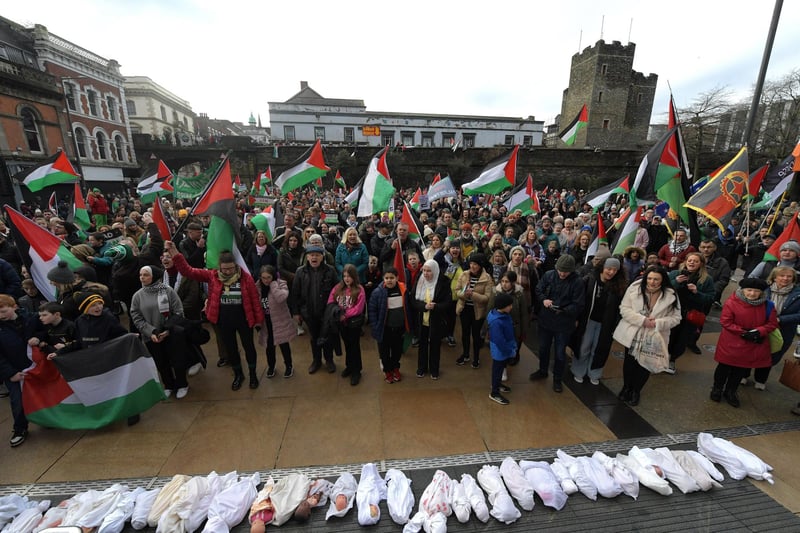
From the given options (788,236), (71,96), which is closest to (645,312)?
(788,236)

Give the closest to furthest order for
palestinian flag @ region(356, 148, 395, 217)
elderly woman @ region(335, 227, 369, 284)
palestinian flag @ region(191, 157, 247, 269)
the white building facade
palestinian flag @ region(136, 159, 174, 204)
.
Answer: palestinian flag @ region(191, 157, 247, 269)
elderly woman @ region(335, 227, 369, 284)
palestinian flag @ region(356, 148, 395, 217)
palestinian flag @ region(136, 159, 174, 204)
the white building facade

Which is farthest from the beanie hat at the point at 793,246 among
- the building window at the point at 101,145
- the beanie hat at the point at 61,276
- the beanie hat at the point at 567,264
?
the building window at the point at 101,145

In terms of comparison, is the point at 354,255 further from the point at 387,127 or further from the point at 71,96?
the point at 387,127

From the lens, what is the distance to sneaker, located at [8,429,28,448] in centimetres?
355

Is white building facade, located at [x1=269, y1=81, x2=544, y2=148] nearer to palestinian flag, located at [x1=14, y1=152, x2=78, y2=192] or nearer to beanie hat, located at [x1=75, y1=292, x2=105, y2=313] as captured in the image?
palestinian flag, located at [x1=14, y1=152, x2=78, y2=192]

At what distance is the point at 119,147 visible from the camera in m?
30.7

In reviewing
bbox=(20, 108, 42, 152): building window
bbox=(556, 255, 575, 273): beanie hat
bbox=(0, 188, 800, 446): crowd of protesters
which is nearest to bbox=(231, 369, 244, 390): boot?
bbox=(0, 188, 800, 446): crowd of protesters

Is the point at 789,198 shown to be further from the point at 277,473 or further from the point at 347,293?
the point at 277,473

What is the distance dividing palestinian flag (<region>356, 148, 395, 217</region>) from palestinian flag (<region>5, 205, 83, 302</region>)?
4869 mm

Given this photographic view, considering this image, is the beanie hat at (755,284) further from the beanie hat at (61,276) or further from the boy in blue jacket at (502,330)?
the beanie hat at (61,276)

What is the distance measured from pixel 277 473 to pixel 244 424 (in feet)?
3.02

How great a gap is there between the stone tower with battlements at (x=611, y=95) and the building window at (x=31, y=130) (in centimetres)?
4925

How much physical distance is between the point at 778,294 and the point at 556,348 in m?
2.71

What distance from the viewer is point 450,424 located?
3.84 meters
